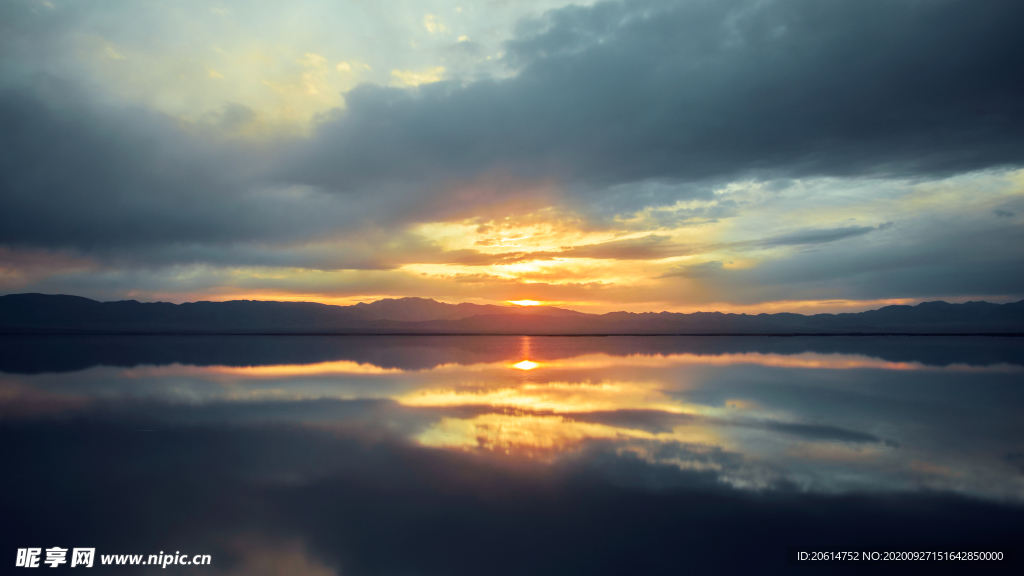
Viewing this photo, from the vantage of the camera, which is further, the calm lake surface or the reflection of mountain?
the reflection of mountain

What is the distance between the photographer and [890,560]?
643 cm

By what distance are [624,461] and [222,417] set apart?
42.2 ft

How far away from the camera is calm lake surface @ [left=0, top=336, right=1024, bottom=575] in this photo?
6676mm

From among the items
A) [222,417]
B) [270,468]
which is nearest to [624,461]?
[270,468]

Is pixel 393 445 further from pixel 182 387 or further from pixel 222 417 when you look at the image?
pixel 182 387

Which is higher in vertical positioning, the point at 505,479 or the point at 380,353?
the point at 505,479

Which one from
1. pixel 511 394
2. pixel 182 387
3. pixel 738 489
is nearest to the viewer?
pixel 738 489

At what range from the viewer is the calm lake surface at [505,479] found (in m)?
6.68

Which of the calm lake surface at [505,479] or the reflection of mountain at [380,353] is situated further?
the reflection of mountain at [380,353]

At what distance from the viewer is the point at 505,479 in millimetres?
9086

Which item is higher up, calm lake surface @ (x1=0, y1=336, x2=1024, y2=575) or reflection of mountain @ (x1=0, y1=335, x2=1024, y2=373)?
calm lake surface @ (x1=0, y1=336, x2=1024, y2=575)

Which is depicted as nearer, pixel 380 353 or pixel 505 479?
pixel 505 479

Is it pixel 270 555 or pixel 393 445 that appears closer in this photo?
pixel 270 555

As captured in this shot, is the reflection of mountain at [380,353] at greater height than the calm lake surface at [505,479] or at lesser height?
lesser
